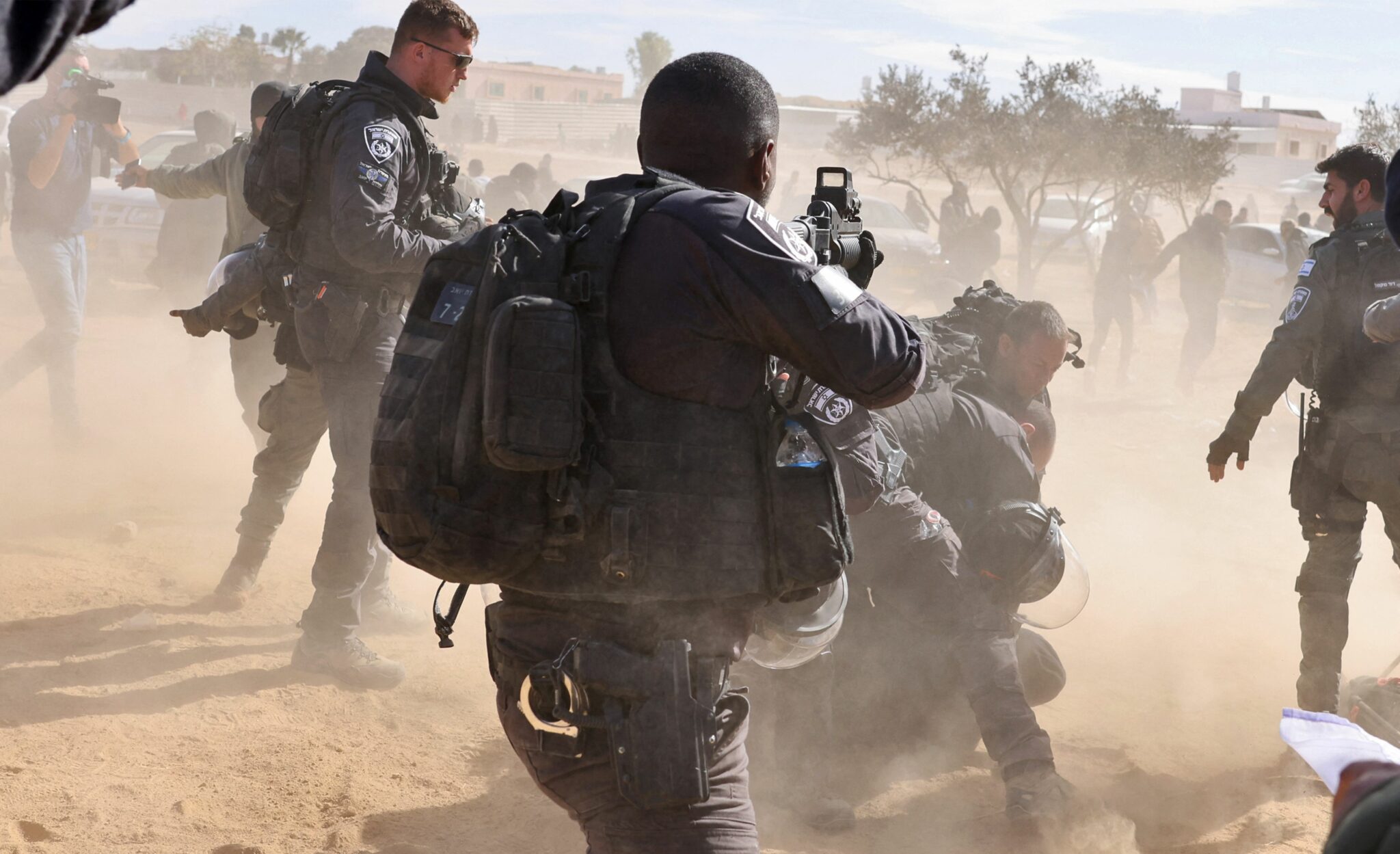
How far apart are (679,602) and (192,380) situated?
8.72 m

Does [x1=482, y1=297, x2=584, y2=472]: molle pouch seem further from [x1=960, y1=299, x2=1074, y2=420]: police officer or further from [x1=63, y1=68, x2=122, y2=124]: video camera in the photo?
[x1=63, y1=68, x2=122, y2=124]: video camera

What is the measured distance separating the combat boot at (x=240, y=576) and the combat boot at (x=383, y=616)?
0.53 m

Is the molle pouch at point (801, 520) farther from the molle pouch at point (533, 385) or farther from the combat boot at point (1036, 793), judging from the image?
the combat boot at point (1036, 793)

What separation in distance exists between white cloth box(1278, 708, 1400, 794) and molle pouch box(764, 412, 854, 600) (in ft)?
2.67

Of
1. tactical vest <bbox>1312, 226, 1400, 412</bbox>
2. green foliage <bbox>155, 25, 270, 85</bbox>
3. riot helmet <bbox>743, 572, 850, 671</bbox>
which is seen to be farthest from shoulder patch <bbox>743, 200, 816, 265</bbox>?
green foliage <bbox>155, 25, 270, 85</bbox>

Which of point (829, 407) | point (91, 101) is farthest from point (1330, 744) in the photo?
point (91, 101)

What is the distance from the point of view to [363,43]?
42.8 metres

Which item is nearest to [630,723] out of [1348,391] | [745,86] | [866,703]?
[745,86]

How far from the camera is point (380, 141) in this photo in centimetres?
413

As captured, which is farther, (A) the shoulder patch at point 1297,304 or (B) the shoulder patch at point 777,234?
(A) the shoulder patch at point 1297,304

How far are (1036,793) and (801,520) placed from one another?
2.00 m

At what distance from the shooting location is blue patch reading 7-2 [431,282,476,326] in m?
2.16

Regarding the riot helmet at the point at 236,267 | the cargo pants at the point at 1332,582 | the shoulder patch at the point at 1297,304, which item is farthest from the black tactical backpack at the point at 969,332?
the riot helmet at the point at 236,267

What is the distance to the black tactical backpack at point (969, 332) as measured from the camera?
177 inches
